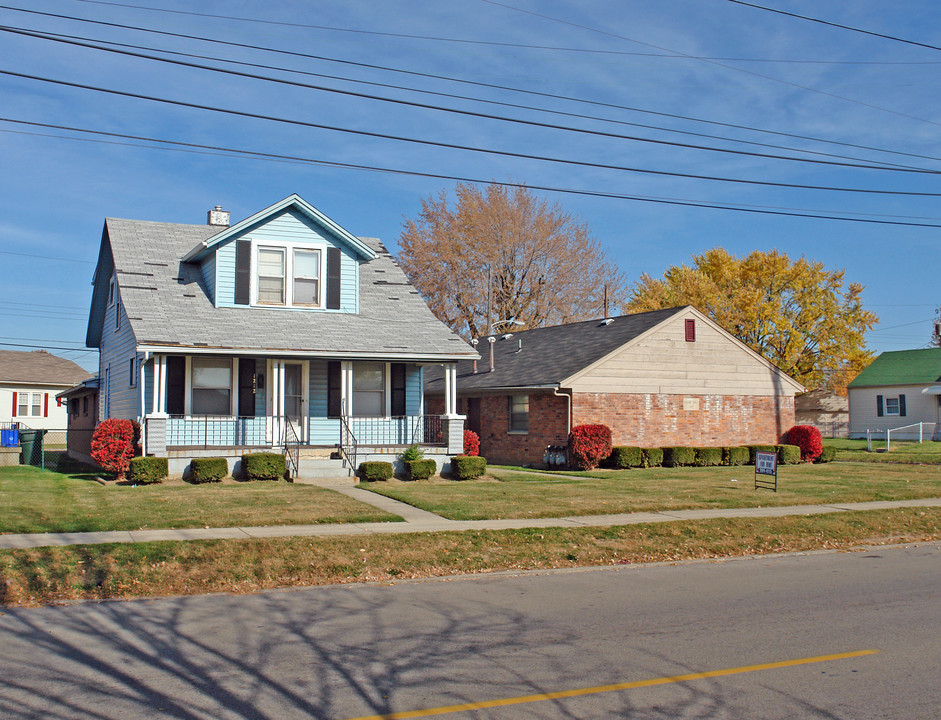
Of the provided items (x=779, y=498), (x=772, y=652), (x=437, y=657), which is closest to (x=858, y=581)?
(x=772, y=652)

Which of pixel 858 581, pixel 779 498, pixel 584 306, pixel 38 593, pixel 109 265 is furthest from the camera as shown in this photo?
pixel 584 306

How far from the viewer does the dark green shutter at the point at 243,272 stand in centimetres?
2273

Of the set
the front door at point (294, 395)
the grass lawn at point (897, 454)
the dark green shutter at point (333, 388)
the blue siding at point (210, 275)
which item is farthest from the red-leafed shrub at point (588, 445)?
the grass lawn at point (897, 454)

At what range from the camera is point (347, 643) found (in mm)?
7477

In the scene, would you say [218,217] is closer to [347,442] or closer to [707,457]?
[347,442]

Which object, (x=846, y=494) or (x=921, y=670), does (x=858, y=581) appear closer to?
(x=921, y=670)

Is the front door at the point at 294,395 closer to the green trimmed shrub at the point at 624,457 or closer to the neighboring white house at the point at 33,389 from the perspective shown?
the green trimmed shrub at the point at 624,457

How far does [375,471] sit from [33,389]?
35.7 m

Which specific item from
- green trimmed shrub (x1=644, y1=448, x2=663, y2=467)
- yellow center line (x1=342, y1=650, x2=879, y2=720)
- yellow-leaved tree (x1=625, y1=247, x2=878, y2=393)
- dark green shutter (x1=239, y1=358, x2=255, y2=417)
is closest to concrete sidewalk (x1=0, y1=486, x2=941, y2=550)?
dark green shutter (x1=239, y1=358, x2=255, y2=417)

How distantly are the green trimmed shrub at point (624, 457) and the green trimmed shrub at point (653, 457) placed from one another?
0.24 m

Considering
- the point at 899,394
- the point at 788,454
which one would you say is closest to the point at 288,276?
the point at 788,454

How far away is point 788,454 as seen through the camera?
29.3 meters

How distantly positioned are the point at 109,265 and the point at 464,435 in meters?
12.0

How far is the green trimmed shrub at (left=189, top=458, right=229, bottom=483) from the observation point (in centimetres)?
1927
